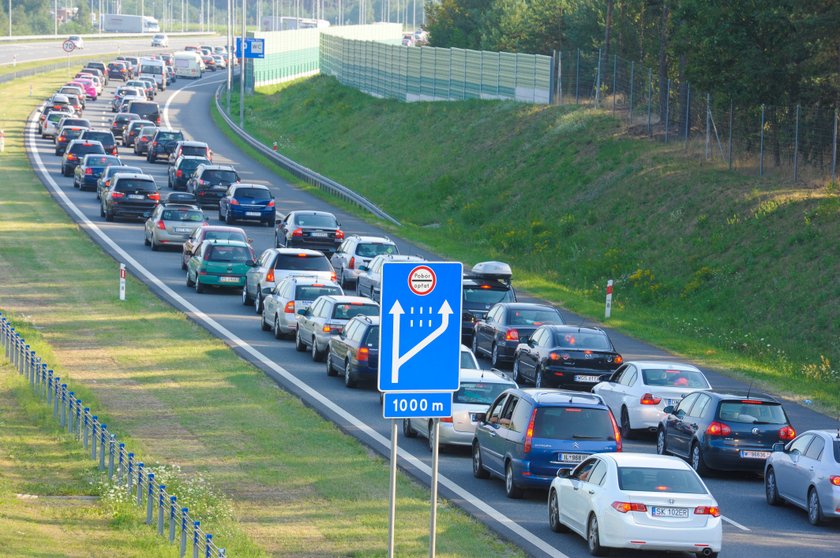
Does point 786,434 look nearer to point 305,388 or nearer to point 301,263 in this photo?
point 305,388

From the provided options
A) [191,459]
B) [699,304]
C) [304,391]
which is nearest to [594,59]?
[699,304]

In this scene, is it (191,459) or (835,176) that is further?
(835,176)

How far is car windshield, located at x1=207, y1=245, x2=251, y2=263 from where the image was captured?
3848cm

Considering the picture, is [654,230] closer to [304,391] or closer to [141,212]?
[141,212]

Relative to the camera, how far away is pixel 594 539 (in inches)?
649

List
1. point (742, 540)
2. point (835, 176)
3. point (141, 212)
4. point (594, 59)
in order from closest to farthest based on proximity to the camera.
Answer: point (742, 540) → point (835, 176) → point (141, 212) → point (594, 59)

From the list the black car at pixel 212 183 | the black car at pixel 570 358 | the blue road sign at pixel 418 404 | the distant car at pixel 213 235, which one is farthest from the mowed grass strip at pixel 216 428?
the black car at pixel 212 183

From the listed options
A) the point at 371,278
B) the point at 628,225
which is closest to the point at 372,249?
the point at 371,278

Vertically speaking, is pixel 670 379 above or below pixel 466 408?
below

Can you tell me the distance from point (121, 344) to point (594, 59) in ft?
129

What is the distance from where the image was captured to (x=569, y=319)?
3738cm

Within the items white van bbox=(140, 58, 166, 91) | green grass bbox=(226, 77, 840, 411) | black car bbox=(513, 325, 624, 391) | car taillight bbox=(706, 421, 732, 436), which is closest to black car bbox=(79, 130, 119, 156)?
green grass bbox=(226, 77, 840, 411)

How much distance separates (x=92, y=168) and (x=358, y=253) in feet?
71.7

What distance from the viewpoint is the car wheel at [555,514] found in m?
17.7
